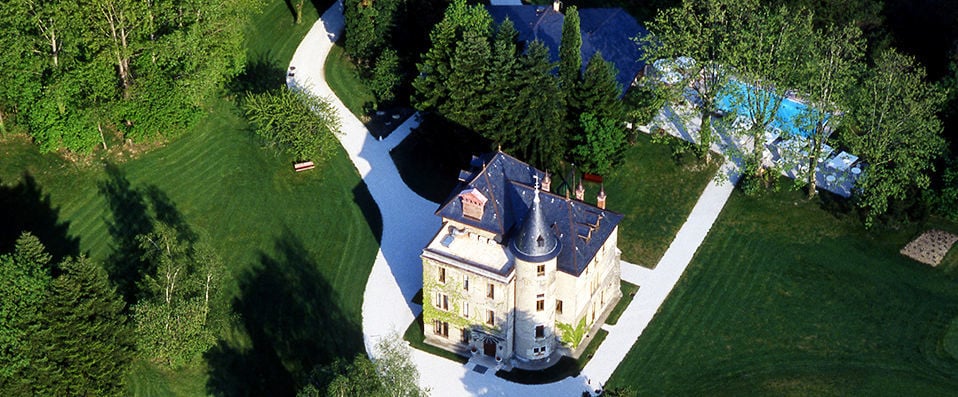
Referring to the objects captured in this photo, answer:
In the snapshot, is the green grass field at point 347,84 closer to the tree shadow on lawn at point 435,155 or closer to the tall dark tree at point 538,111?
the tree shadow on lawn at point 435,155

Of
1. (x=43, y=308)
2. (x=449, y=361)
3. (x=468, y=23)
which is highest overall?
(x=468, y=23)

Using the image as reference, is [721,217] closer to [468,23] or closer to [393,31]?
[468,23]

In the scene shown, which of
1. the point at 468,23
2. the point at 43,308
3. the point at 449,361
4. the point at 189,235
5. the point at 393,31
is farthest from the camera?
the point at 393,31

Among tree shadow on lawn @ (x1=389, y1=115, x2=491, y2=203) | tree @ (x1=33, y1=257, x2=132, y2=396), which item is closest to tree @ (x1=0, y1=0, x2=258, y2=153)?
tree shadow on lawn @ (x1=389, y1=115, x2=491, y2=203)

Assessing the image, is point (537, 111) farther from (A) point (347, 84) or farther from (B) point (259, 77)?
(B) point (259, 77)

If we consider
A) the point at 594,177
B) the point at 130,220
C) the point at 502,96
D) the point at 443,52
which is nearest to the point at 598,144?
the point at 594,177

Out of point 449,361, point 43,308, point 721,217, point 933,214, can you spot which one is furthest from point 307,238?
point 933,214

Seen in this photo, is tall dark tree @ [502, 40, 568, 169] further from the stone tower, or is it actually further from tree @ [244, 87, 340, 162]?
tree @ [244, 87, 340, 162]

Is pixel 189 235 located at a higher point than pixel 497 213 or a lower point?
lower
